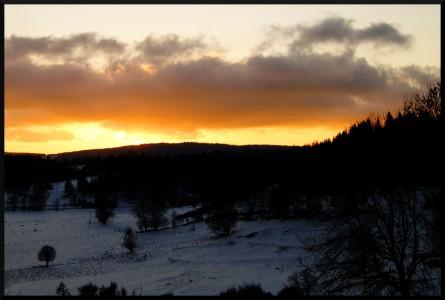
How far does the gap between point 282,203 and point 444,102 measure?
49.9 metres

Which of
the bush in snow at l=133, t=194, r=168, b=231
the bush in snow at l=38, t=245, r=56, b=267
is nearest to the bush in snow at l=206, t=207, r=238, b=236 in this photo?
the bush in snow at l=133, t=194, r=168, b=231

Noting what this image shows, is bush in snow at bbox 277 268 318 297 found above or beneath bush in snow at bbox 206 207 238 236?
above

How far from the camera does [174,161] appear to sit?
132 meters

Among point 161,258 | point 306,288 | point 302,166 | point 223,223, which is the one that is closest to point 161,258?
point 161,258

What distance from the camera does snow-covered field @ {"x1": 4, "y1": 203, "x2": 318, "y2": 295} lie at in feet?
103

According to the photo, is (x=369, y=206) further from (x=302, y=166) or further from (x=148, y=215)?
(x=148, y=215)

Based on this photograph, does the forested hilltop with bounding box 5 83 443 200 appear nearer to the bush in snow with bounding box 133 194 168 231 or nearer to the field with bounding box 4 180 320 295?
the field with bounding box 4 180 320 295

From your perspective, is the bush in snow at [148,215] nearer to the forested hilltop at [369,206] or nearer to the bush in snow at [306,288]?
the forested hilltop at [369,206]

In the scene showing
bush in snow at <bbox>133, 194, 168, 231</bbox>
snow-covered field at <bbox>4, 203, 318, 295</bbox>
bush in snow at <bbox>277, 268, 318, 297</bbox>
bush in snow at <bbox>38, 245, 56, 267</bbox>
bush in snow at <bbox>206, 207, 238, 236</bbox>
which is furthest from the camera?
bush in snow at <bbox>133, 194, 168, 231</bbox>

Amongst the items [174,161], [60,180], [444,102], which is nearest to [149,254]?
[444,102]

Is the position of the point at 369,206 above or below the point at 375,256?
above

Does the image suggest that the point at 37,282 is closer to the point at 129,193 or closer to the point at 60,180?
the point at 129,193

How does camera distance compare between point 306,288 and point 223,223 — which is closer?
point 306,288

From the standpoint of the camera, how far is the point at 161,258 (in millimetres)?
46375
